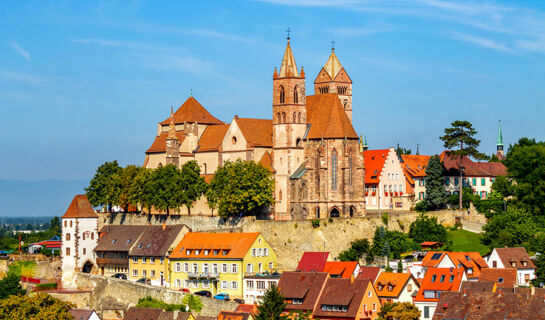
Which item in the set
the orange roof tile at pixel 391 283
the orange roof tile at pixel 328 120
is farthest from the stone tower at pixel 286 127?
the orange roof tile at pixel 391 283

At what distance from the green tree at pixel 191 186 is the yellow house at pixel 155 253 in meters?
8.21

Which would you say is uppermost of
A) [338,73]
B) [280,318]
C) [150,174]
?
[338,73]

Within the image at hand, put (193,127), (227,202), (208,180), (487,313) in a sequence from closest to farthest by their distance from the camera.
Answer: (487,313), (227,202), (208,180), (193,127)

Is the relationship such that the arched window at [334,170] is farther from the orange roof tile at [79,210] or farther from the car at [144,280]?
the orange roof tile at [79,210]

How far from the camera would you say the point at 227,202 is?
11538 cm

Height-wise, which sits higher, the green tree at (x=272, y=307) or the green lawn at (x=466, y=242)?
the green lawn at (x=466, y=242)

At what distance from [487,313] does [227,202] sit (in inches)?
1589

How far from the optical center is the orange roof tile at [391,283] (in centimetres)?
9156

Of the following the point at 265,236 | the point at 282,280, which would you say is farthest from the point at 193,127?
the point at 282,280

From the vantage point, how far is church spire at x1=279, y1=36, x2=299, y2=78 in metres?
120

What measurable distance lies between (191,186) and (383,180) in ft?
80.4

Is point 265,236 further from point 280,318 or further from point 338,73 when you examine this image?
point 338,73

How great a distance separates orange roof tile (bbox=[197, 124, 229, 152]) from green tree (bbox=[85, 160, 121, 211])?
12.6 metres

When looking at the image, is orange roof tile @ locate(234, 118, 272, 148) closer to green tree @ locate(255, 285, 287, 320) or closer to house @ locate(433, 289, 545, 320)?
green tree @ locate(255, 285, 287, 320)
